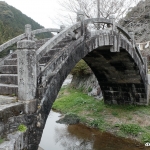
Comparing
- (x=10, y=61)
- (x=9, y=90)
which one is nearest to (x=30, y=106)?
(x=9, y=90)

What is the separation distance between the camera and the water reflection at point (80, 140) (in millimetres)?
9250

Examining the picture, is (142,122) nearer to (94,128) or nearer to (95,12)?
(94,128)

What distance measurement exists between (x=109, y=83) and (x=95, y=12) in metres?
9.01

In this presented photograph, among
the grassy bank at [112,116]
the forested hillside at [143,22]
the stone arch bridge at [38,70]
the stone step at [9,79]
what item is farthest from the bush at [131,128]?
the forested hillside at [143,22]

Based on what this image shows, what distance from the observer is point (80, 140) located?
10.1 meters

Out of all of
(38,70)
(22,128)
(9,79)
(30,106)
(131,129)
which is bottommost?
(131,129)

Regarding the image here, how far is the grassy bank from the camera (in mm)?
10387

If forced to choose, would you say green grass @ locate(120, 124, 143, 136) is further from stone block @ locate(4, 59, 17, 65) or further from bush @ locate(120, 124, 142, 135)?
stone block @ locate(4, 59, 17, 65)

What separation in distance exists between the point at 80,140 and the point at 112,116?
3304 mm

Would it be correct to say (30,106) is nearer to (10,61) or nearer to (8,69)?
(8,69)

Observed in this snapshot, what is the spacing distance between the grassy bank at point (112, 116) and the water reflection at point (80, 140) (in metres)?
0.50

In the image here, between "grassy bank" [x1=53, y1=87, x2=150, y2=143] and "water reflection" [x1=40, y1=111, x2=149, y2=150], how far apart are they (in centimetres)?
50

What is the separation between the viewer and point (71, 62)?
6543 mm

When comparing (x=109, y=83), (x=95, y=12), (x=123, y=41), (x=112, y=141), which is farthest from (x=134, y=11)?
(x=112, y=141)
